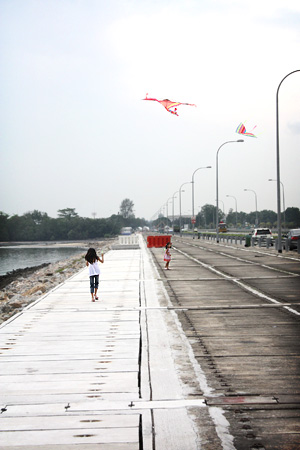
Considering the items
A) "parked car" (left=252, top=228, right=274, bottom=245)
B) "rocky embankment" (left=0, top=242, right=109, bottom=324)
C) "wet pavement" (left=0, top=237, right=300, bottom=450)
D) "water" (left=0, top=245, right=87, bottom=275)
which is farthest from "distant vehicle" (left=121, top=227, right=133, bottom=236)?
"wet pavement" (left=0, top=237, right=300, bottom=450)

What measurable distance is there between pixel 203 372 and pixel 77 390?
1775 mm

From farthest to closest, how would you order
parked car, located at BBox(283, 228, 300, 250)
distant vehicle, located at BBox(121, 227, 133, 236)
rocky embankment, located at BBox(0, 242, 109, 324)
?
distant vehicle, located at BBox(121, 227, 133, 236) < parked car, located at BBox(283, 228, 300, 250) < rocky embankment, located at BBox(0, 242, 109, 324)

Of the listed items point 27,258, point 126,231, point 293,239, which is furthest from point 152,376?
point 126,231

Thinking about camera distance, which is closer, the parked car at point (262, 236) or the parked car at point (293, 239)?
the parked car at point (293, 239)

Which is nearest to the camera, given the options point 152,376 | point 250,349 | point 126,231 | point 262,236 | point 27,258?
point 152,376

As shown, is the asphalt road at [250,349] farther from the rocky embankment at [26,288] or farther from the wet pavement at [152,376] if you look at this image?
the rocky embankment at [26,288]

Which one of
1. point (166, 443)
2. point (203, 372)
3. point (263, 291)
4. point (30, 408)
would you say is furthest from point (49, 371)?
point (263, 291)

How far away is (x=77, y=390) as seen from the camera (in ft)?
21.9

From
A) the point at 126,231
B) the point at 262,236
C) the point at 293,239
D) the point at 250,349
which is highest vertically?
the point at 126,231

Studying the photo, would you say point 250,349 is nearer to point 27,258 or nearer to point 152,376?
point 152,376

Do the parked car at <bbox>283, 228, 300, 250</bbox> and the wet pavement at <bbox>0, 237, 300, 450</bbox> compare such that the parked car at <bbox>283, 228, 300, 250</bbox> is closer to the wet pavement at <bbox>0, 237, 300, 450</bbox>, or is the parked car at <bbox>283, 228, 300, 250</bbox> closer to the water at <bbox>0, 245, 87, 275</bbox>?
the wet pavement at <bbox>0, 237, 300, 450</bbox>

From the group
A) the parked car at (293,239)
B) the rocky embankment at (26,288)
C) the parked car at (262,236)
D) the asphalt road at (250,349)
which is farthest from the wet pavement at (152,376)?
Answer: the parked car at (262,236)

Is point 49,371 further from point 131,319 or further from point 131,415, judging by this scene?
point 131,319

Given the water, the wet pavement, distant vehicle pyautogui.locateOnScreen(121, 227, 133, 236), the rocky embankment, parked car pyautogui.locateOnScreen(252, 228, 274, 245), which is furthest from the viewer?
distant vehicle pyautogui.locateOnScreen(121, 227, 133, 236)
